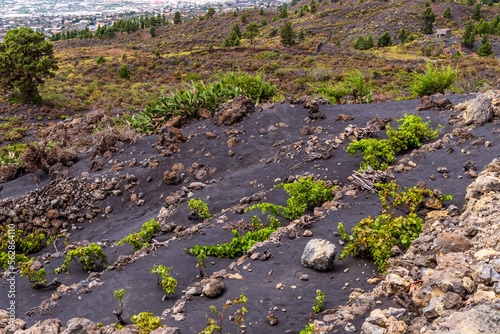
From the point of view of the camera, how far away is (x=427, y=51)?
39594mm

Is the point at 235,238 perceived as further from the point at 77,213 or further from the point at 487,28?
the point at 487,28

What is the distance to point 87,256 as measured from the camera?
5.10 meters

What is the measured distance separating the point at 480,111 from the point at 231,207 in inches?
178

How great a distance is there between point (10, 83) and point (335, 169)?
21.2 metres

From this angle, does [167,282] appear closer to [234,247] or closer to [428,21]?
[234,247]

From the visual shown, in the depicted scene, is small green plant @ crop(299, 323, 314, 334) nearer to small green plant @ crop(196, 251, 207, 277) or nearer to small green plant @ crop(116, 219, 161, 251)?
small green plant @ crop(196, 251, 207, 277)

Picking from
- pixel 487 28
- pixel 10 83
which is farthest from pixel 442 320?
pixel 487 28

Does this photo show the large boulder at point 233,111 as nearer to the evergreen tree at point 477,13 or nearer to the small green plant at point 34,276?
the small green plant at point 34,276

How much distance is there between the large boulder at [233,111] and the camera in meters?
8.93

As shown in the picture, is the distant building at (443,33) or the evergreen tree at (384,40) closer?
the evergreen tree at (384,40)

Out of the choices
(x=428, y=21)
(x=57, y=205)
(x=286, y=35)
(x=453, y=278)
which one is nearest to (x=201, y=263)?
(x=453, y=278)

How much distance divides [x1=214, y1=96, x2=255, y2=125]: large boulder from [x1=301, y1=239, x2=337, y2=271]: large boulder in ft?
17.9

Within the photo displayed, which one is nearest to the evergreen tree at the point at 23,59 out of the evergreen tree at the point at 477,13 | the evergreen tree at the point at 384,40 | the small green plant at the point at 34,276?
the small green plant at the point at 34,276

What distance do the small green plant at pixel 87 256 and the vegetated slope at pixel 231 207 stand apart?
14 cm
